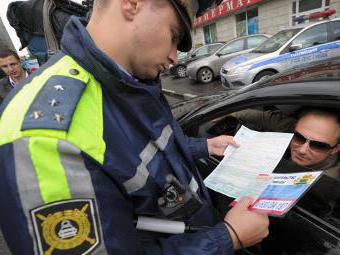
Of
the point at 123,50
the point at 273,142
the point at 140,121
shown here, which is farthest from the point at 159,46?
the point at 273,142

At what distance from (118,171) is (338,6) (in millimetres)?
14842

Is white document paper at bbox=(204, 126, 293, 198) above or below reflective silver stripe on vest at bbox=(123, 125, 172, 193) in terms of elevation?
below

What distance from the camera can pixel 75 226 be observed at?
0.67 m

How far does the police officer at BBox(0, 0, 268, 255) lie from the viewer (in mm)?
637

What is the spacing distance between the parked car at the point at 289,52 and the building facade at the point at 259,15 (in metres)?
5.83

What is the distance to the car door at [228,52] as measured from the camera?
30.3 feet

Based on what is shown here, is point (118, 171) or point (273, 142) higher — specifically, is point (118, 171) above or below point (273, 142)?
above

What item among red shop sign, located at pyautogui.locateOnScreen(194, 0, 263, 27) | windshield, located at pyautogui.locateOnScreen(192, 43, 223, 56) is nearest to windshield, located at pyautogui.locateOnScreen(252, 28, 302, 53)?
windshield, located at pyautogui.locateOnScreen(192, 43, 223, 56)

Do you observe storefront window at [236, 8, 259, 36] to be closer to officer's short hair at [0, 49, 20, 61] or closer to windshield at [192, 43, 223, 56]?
windshield at [192, 43, 223, 56]

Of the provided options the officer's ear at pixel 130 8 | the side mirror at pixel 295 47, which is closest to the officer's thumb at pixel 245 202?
the officer's ear at pixel 130 8

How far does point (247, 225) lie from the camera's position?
3.28 feet

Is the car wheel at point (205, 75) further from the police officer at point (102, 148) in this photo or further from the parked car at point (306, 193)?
the police officer at point (102, 148)

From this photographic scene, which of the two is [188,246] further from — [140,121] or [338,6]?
[338,6]

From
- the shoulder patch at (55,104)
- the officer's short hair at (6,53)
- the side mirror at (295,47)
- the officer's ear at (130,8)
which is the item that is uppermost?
the officer's ear at (130,8)
